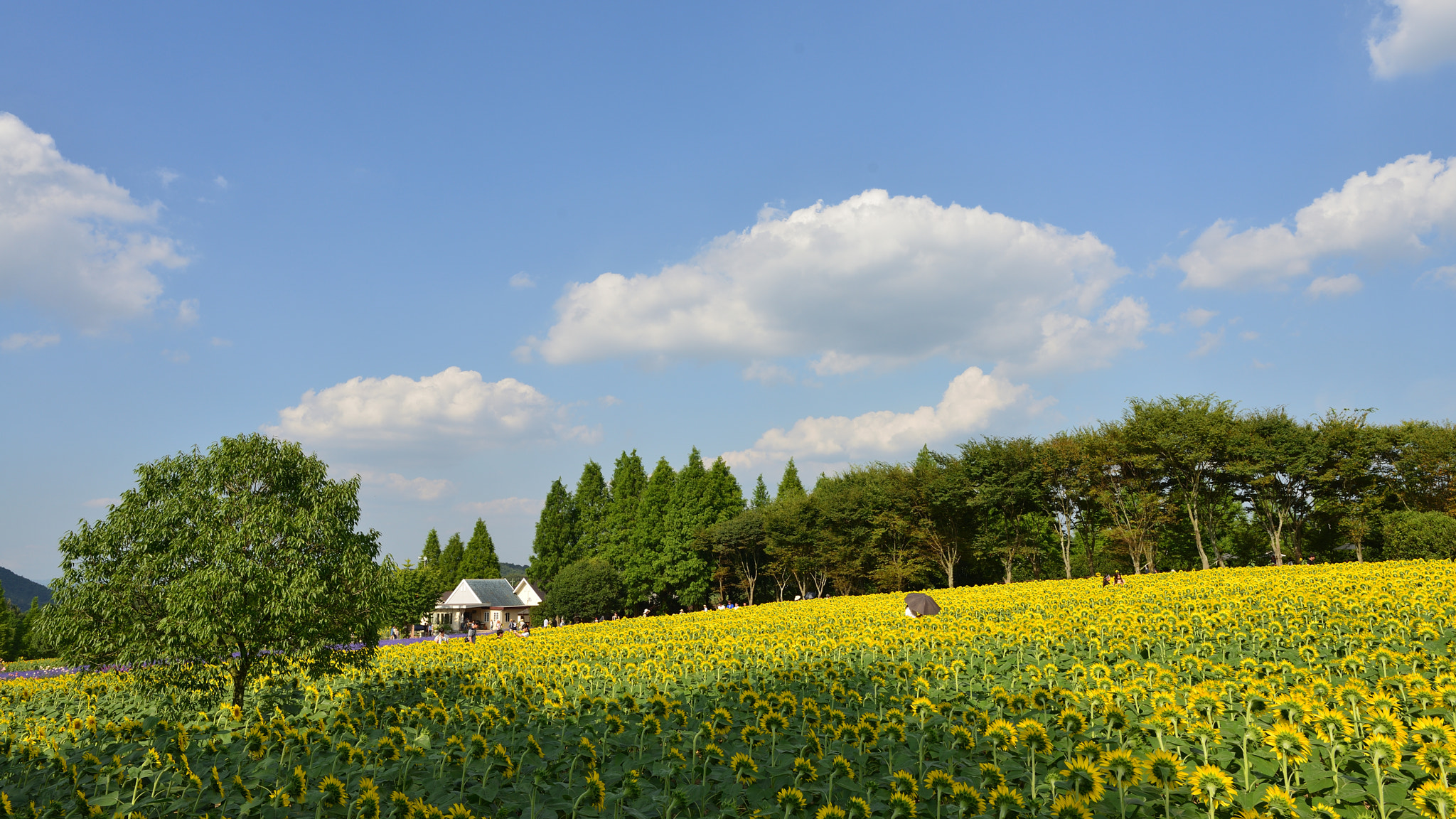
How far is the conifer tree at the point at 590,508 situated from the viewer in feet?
237

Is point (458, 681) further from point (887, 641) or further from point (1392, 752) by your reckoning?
point (1392, 752)

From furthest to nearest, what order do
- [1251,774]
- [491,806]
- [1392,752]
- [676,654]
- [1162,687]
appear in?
1. [676,654]
2. [1162,687]
3. [491,806]
4. [1251,774]
5. [1392,752]

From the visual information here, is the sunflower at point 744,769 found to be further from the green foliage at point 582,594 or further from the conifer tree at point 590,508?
the conifer tree at point 590,508

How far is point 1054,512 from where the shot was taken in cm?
4466

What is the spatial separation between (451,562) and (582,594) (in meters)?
34.5

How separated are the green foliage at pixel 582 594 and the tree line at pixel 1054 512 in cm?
86

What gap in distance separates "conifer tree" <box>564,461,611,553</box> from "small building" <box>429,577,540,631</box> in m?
6.96

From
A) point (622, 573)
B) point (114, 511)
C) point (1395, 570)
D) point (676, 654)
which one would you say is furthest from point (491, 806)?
point (622, 573)

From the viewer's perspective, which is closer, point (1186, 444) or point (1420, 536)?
point (1420, 536)

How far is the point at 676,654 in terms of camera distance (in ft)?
43.6

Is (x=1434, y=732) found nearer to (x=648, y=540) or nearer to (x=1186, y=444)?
(x=1186, y=444)

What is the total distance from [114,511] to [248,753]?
892 centimetres

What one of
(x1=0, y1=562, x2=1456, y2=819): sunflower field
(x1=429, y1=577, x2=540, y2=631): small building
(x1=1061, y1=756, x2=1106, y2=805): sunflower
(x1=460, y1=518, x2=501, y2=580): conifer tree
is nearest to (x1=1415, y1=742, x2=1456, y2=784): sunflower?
(x1=0, y1=562, x2=1456, y2=819): sunflower field

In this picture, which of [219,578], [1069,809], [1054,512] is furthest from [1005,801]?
[1054,512]
